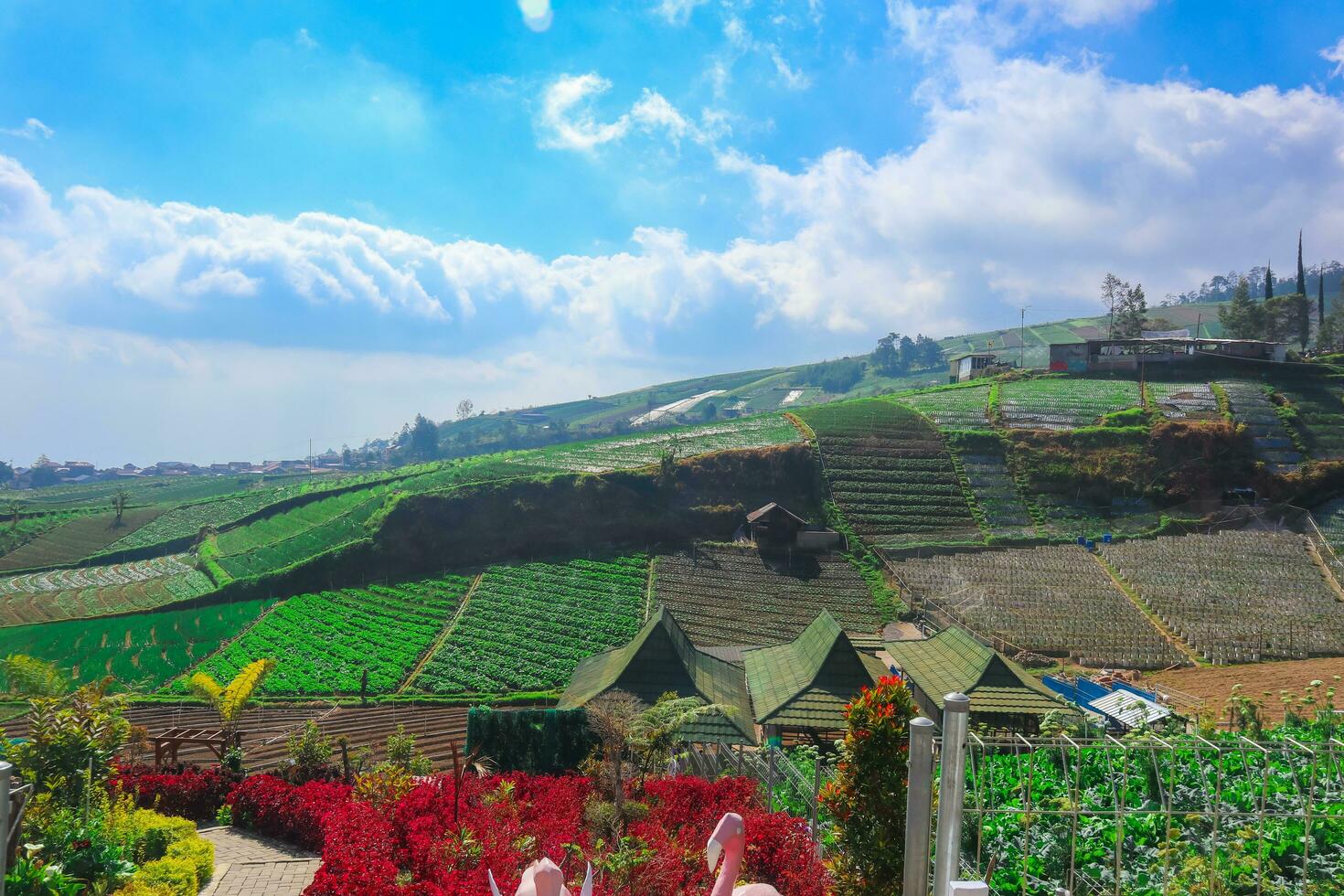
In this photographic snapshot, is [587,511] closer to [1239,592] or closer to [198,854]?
[1239,592]

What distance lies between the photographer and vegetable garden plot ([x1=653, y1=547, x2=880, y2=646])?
2969cm

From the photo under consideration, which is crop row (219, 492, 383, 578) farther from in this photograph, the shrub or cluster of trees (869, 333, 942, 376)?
cluster of trees (869, 333, 942, 376)

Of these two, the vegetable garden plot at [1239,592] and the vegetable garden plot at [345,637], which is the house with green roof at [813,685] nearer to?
the vegetable garden plot at [345,637]

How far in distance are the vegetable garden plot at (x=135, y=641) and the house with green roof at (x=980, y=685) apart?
75.5ft

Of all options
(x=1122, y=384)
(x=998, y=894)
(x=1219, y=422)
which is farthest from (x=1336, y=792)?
(x=1122, y=384)

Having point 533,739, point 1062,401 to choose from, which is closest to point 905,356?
point 1062,401

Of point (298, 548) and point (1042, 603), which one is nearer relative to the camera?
point (1042, 603)

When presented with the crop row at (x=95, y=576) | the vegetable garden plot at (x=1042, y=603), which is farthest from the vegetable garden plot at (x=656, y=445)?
the crop row at (x=95, y=576)

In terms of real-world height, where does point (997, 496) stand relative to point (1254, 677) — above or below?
above

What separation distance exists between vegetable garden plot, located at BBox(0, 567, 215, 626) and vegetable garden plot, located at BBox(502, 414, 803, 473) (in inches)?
707

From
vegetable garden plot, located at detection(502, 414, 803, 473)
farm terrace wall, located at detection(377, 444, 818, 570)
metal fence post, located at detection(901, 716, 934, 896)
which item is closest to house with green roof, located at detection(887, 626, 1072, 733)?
metal fence post, located at detection(901, 716, 934, 896)

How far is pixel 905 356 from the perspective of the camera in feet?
486

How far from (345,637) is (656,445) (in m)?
23.5

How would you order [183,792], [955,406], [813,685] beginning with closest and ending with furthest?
[183,792] < [813,685] < [955,406]
